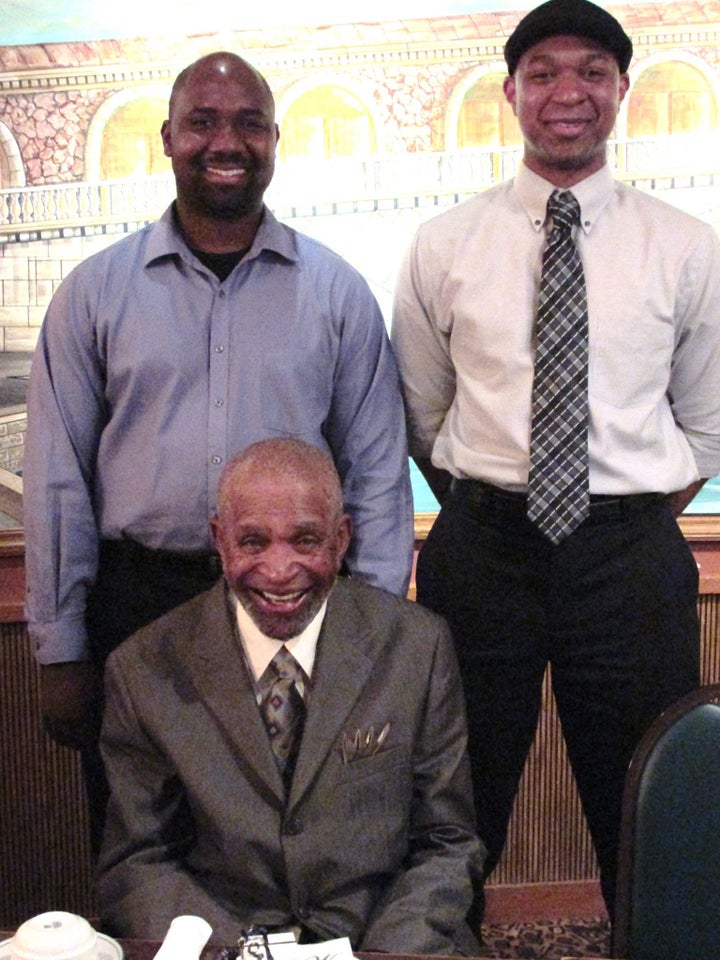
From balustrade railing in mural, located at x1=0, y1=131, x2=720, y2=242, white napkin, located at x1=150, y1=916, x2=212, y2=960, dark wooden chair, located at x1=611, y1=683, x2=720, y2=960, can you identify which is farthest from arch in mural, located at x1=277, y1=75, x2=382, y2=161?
white napkin, located at x1=150, y1=916, x2=212, y2=960

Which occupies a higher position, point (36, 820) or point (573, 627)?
point (573, 627)

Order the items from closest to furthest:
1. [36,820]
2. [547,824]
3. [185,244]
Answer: [185,244], [36,820], [547,824]

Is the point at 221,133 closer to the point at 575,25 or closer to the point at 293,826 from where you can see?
the point at 575,25

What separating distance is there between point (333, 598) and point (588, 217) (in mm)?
846

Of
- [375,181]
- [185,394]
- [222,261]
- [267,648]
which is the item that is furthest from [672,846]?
[375,181]

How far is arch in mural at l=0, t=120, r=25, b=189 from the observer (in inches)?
106

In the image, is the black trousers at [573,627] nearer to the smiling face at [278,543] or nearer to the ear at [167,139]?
the smiling face at [278,543]

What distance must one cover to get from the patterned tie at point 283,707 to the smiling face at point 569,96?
99cm

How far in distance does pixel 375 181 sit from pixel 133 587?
1200mm

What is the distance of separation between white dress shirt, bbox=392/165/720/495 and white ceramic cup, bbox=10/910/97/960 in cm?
Result: 117

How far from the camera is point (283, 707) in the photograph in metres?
1.68

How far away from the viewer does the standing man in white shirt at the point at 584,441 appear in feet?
6.66

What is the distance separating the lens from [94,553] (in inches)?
82.6

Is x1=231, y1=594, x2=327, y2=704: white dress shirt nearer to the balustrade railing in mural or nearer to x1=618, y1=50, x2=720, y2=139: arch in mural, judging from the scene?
the balustrade railing in mural
